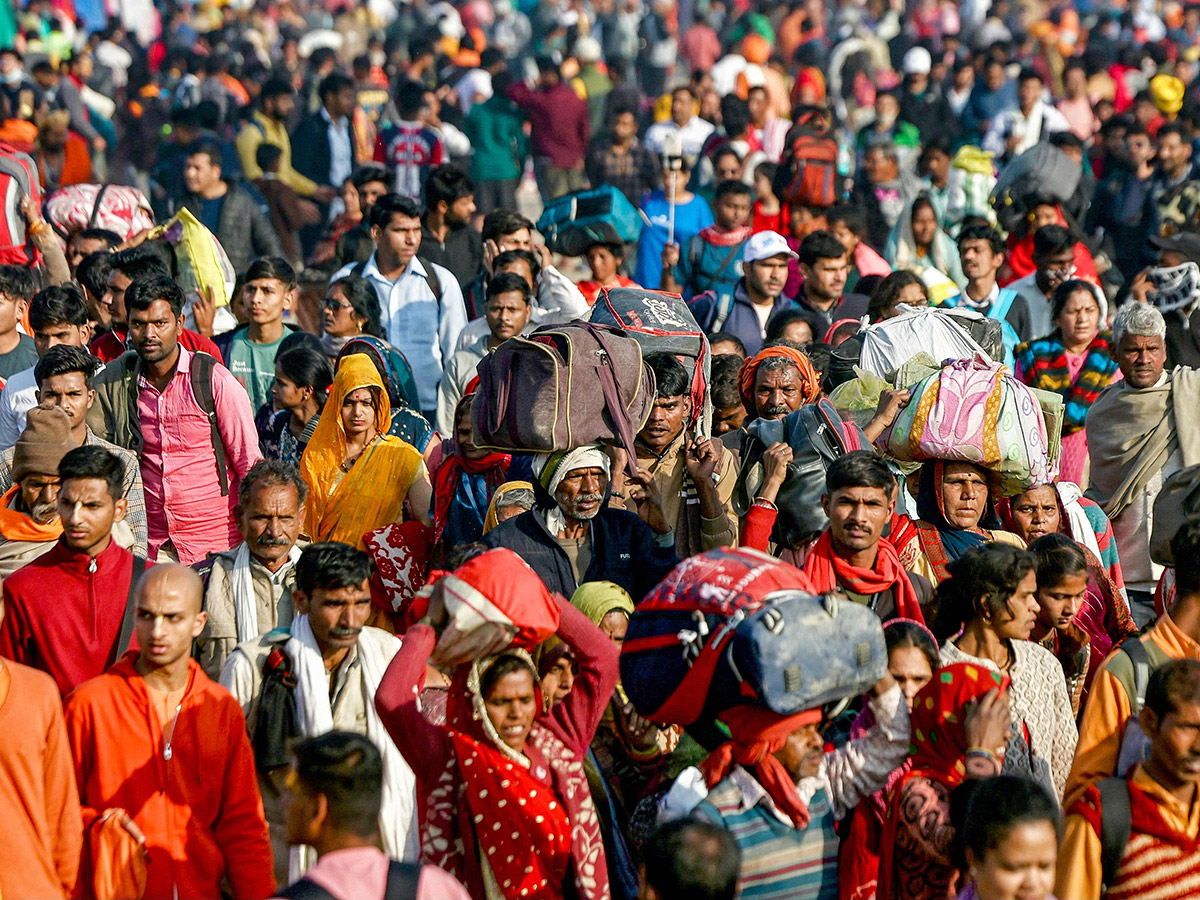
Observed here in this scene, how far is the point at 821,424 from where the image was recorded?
6.24 metres

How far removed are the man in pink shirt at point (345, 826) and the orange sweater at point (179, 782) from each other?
0.77m

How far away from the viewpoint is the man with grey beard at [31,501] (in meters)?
5.80

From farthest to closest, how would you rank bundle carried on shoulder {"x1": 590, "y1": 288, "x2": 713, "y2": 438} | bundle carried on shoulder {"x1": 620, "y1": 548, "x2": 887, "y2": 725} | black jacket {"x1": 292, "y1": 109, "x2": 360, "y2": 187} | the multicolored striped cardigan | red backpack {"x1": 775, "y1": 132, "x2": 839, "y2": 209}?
black jacket {"x1": 292, "y1": 109, "x2": 360, "y2": 187} < red backpack {"x1": 775, "y1": 132, "x2": 839, "y2": 209} < the multicolored striped cardigan < bundle carried on shoulder {"x1": 590, "y1": 288, "x2": 713, "y2": 438} < bundle carried on shoulder {"x1": 620, "y1": 548, "x2": 887, "y2": 725}

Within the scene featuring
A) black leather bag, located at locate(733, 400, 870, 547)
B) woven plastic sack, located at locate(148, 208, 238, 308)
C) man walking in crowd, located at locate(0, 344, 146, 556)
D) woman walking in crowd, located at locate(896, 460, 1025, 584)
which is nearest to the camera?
woman walking in crowd, located at locate(896, 460, 1025, 584)

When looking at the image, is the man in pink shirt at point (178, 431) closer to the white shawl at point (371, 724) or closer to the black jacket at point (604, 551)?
the black jacket at point (604, 551)

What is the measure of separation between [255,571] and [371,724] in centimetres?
86

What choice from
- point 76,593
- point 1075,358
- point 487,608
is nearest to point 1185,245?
point 1075,358

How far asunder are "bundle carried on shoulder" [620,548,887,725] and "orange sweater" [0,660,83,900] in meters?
1.47

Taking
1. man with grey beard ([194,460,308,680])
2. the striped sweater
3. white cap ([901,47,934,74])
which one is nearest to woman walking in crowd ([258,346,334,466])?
man with grey beard ([194,460,308,680])

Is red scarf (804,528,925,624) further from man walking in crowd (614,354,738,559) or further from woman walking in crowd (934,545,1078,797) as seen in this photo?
man walking in crowd (614,354,738,559)

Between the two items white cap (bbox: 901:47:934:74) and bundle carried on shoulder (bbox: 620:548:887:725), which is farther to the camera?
white cap (bbox: 901:47:934:74)

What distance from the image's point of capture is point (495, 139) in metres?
14.4

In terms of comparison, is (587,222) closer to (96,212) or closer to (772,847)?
(96,212)

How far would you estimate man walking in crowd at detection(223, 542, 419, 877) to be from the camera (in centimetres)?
492
